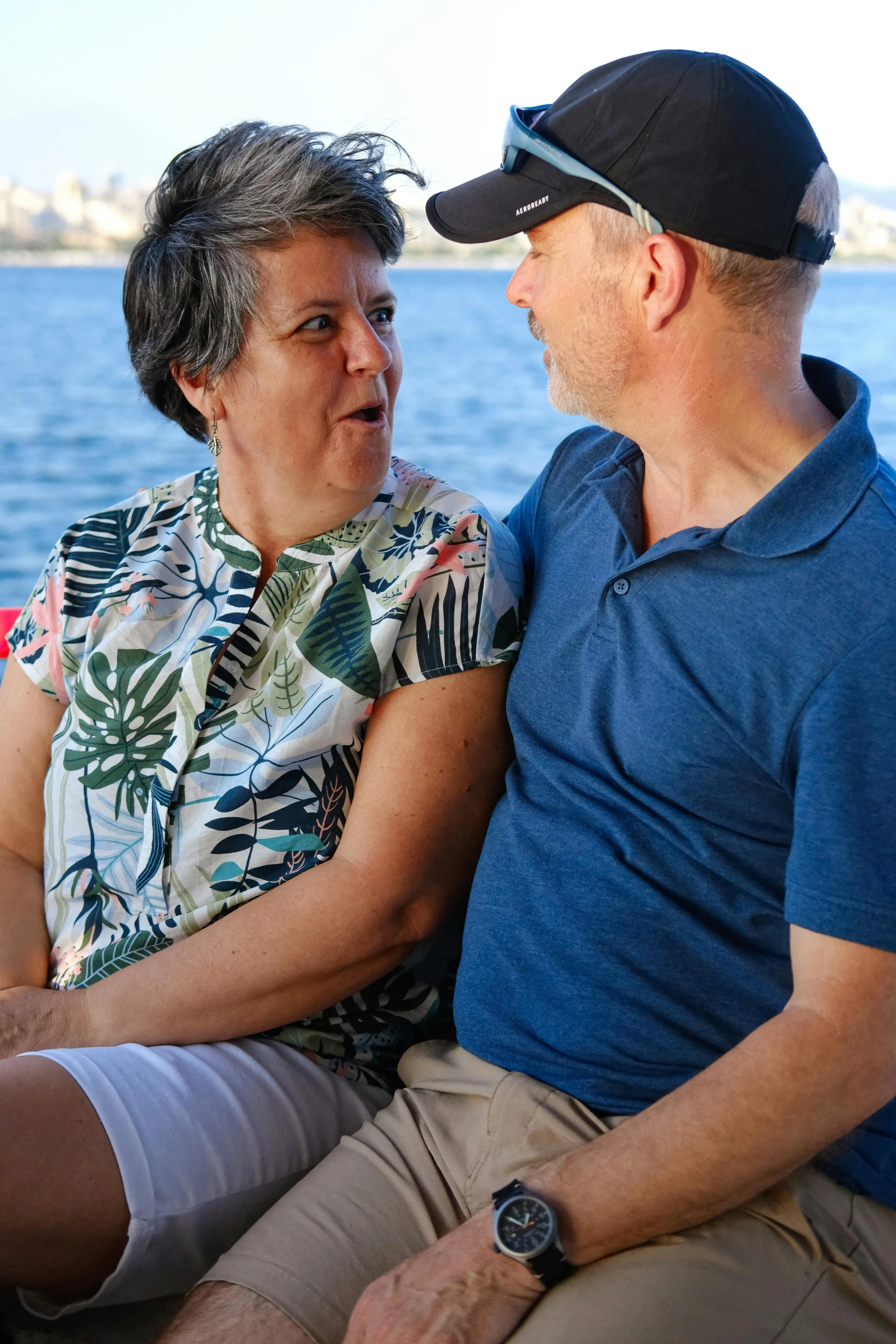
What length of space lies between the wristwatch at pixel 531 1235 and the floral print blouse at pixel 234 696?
1.59 ft

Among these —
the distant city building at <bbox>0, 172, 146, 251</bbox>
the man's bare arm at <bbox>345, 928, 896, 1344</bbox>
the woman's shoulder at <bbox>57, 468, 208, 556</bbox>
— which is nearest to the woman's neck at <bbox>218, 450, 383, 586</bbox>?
the woman's shoulder at <bbox>57, 468, 208, 556</bbox>

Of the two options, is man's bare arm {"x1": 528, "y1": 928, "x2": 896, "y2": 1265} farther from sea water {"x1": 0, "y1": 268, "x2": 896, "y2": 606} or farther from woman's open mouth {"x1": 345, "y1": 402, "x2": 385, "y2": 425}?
sea water {"x1": 0, "y1": 268, "x2": 896, "y2": 606}

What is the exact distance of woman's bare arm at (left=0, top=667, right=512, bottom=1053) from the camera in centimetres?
156

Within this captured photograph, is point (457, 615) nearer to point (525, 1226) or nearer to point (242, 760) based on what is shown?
point (242, 760)

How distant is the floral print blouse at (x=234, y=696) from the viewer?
1.62 meters

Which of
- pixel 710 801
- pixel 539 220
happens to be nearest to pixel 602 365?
pixel 539 220

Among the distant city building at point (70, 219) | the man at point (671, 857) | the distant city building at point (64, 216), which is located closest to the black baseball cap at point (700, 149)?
the man at point (671, 857)

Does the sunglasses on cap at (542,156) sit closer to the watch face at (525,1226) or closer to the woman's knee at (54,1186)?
the watch face at (525,1226)

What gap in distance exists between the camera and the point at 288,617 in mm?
1751

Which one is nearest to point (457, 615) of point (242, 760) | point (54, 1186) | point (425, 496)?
point (425, 496)

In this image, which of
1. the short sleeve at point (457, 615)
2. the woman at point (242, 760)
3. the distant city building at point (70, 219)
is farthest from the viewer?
the distant city building at point (70, 219)

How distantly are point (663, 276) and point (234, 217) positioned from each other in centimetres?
70

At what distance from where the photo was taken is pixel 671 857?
4.53 feet

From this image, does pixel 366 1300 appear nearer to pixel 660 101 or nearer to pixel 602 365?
pixel 602 365
